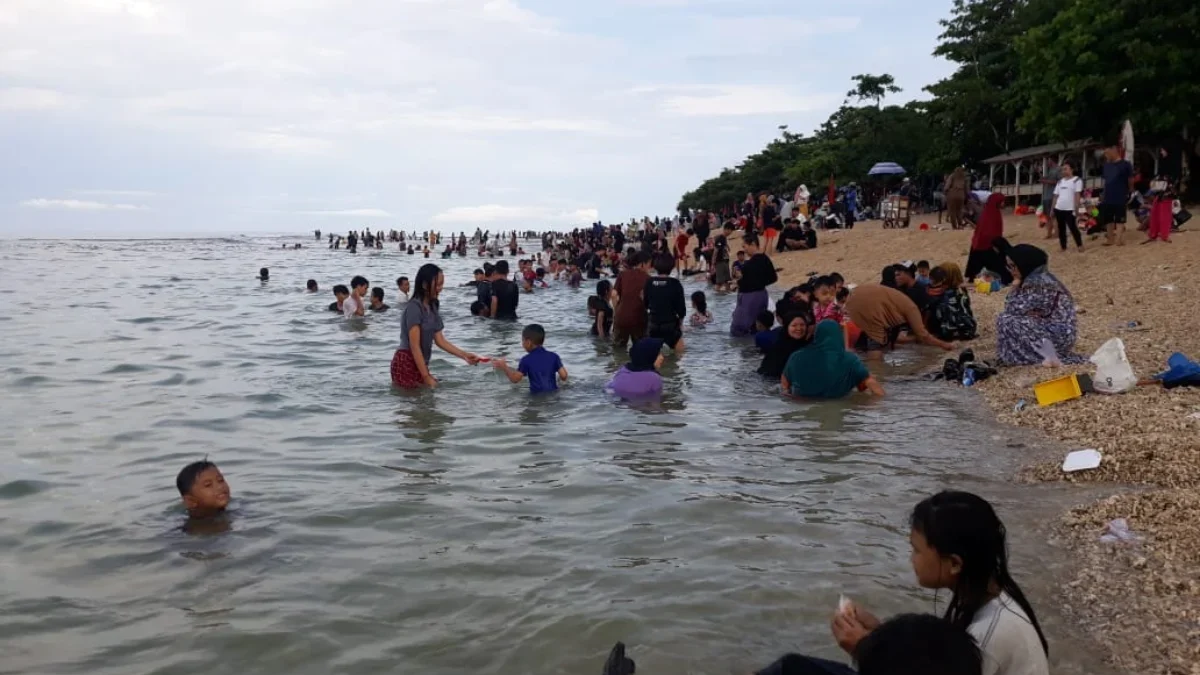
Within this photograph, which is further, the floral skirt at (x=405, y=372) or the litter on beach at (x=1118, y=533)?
the floral skirt at (x=405, y=372)

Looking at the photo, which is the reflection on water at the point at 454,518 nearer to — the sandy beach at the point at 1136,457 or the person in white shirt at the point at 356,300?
the sandy beach at the point at 1136,457

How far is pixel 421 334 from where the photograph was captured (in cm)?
909

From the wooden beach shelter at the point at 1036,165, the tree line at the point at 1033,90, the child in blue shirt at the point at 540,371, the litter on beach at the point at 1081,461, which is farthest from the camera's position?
the wooden beach shelter at the point at 1036,165

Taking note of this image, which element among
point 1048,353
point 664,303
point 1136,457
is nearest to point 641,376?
point 664,303

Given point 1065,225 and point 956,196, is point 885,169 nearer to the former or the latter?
point 956,196

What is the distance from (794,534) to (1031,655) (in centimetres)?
263

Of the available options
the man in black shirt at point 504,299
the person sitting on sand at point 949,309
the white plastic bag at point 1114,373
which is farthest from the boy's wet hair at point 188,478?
the man in black shirt at point 504,299

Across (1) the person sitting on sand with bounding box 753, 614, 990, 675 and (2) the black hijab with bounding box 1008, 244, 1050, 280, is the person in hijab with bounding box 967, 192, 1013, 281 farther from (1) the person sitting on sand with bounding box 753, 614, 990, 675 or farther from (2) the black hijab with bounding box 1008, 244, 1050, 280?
(1) the person sitting on sand with bounding box 753, 614, 990, 675

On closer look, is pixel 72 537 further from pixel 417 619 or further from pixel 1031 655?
pixel 1031 655

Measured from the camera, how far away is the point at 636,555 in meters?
5.14

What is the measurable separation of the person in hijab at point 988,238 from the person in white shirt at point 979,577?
12018mm

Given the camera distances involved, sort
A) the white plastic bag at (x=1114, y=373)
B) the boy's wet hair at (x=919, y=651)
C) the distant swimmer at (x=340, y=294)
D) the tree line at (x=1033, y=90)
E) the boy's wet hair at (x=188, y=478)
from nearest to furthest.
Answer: the boy's wet hair at (x=919, y=651)
the boy's wet hair at (x=188, y=478)
the white plastic bag at (x=1114, y=373)
the distant swimmer at (x=340, y=294)
the tree line at (x=1033, y=90)

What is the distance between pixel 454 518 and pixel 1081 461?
415 cm

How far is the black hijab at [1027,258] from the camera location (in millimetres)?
9188
